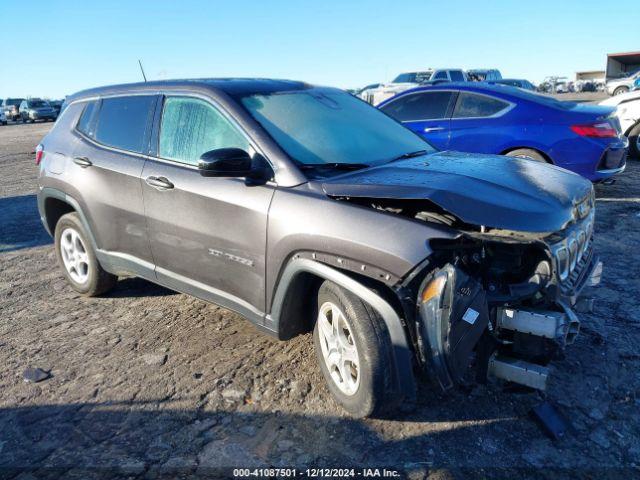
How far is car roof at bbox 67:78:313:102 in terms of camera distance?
10.9 feet

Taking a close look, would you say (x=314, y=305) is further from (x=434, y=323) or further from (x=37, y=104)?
(x=37, y=104)

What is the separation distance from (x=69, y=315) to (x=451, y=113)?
5.45 metres

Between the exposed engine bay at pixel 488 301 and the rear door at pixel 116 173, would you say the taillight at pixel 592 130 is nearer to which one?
the exposed engine bay at pixel 488 301

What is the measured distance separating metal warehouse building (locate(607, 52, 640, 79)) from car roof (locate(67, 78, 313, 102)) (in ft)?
123

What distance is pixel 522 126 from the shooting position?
21.2 feet

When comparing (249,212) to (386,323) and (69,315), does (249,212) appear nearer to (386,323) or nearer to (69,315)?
(386,323)

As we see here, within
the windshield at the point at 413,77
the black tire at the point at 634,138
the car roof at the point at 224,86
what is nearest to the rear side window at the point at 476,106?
the car roof at the point at 224,86

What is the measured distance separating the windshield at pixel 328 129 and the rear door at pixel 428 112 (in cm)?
323

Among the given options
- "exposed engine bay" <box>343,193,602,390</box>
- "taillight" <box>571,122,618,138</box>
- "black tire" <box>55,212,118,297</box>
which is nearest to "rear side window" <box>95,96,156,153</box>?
"black tire" <box>55,212,118,297</box>

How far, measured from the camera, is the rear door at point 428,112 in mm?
7074

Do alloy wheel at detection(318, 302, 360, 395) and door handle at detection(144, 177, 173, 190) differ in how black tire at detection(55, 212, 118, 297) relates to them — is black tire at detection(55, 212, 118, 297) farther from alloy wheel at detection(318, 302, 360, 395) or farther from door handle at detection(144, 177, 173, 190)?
alloy wheel at detection(318, 302, 360, 395)

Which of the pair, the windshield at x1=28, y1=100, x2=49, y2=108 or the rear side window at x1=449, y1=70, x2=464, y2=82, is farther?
the windshield at x1=28, y1=100, x2=49, y2=108

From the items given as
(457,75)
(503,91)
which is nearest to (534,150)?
(503,91)

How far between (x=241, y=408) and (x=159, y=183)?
5.32ft
